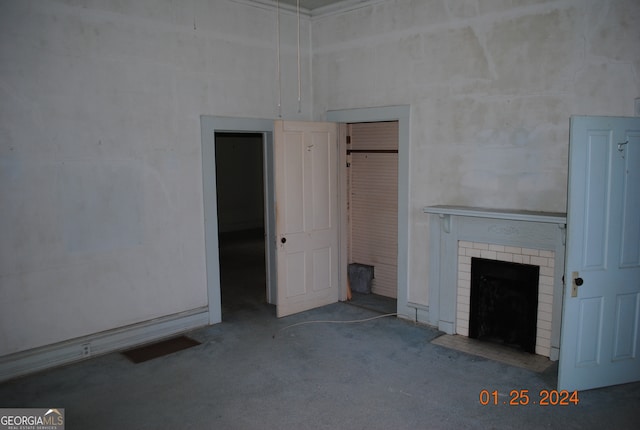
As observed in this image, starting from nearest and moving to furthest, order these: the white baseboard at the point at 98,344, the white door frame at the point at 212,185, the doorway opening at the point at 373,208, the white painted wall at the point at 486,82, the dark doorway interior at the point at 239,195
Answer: the white painted wall at the point at 486,82, the white baseboard at the point at 98,344, the white door frame at the point at 212,185, the doorway opening at the point at 373,208, the dark doorway interior at the point at 239,195

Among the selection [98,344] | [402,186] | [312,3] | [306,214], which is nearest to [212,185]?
[306,214]

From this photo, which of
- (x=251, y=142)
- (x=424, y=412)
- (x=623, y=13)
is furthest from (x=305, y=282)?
(x=251, y=142)

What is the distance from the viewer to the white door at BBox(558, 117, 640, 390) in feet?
12.2

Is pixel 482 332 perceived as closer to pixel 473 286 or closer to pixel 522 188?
pixel 473 286

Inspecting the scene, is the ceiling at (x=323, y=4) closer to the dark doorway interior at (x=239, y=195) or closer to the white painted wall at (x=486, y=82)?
the white painted wall at (x=486, y=82)

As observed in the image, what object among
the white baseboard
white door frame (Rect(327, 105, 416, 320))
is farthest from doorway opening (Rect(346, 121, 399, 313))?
the white baseboard

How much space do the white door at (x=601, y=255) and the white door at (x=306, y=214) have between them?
9.92 feet

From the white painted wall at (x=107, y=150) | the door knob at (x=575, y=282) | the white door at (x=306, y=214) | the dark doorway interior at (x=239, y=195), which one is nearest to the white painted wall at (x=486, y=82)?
the white door at (x=306, y=214)

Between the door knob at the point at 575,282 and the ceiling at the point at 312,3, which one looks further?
the ceiling at the point at 312,3

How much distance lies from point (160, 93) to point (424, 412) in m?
3.89

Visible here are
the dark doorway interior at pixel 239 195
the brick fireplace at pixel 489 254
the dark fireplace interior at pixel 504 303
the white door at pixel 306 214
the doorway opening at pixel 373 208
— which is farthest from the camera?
the dark doorway interior at pixel 239 195

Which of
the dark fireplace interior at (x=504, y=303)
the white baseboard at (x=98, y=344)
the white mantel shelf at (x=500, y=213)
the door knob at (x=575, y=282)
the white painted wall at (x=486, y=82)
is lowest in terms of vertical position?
the white baseboard at (x=98, y=344)

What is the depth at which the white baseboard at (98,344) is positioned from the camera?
14.3 ft

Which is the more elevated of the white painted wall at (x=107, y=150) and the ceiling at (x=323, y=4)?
the ceiling at (x=323, y=4)
